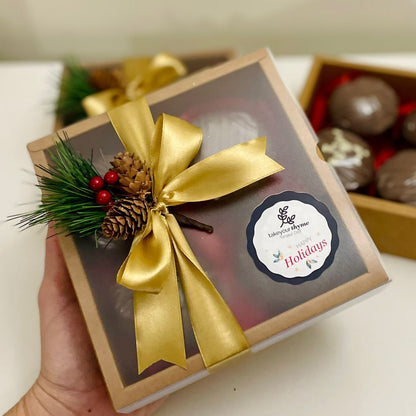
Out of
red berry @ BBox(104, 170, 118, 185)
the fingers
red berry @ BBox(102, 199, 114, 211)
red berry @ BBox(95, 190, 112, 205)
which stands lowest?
the fingers

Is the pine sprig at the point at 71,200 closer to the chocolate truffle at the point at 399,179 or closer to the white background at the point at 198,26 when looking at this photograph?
the chocolate truffle at the point at 399,179

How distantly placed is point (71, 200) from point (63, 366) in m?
0.35

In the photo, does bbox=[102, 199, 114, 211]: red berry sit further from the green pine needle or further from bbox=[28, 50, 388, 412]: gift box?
the green pine needle

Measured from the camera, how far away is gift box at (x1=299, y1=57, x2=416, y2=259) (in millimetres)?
891

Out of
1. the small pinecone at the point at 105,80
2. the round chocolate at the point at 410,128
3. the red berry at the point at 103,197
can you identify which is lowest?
the round chocolate at the point at 410,128

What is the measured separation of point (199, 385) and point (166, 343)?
0.27 meters

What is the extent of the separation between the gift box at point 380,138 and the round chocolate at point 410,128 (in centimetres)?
5

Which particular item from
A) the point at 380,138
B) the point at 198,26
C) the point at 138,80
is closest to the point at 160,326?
the point at 138,80

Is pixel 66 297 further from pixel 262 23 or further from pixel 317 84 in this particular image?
pixel 262 23

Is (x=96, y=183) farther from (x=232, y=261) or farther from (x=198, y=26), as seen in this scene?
(x=198, y=26)

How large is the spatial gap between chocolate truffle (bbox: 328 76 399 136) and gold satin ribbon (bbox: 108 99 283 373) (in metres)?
0.49

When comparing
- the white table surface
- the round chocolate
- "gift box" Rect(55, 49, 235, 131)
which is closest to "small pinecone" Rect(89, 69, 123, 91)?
"gift box" Rect(55, 49, 235, 131)

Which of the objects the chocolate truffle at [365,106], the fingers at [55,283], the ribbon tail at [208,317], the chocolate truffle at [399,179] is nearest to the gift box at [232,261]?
the ribbon tail at [208,317]

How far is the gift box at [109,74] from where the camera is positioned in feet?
3.83
